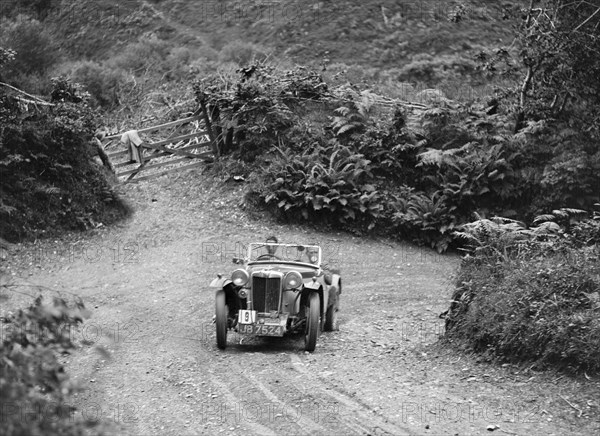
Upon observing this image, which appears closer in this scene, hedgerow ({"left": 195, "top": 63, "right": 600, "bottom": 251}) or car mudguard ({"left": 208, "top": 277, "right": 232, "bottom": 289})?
car mudguard ({"left": 208, "top": 277, "right": 232, "bottom": 289})

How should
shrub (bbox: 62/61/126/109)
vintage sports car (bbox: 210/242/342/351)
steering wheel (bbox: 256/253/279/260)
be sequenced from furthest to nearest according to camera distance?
shrub (bbox: 62/61/126/109), steering wheel (bbox: 256/253/279/260), vintage sports car (bbox: 210/242/342/351)

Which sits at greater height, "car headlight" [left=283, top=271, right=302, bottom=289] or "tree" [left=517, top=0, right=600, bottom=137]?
"tree" [left=517, top=0, right=600, bottom=137]

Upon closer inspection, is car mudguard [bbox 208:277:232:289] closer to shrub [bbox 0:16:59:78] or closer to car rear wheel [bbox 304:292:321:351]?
car rear wheel [bbox 304:292:321:351]

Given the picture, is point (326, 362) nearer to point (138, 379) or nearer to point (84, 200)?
A: point (138, 379)

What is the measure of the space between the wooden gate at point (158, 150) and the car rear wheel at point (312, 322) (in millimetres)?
10461

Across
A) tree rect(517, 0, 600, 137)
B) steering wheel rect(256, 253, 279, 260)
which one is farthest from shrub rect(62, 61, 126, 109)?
steering wheel rect(256, 253, 279, 260)

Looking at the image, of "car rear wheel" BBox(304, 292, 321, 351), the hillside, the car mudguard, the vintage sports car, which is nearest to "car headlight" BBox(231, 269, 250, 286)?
the vintage sports car

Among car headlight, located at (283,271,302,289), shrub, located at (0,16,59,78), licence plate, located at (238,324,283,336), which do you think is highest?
shrub, located at (0,16,59,78)

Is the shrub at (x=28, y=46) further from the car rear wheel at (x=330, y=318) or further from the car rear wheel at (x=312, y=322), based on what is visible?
the car rear wheel at (x=312, y=322)

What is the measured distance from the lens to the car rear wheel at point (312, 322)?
10.2 m

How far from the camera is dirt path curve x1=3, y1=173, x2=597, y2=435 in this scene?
26.5 ft

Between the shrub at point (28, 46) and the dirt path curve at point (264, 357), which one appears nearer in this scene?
the dirt path curve at point (264, 357)

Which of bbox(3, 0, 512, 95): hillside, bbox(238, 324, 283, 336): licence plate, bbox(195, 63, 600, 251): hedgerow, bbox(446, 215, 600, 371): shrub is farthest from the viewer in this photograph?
bbox(3, 0, 512, 95): hillside

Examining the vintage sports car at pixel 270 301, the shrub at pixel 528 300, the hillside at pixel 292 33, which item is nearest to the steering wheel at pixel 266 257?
the vintage sports car at pixel 270 301
